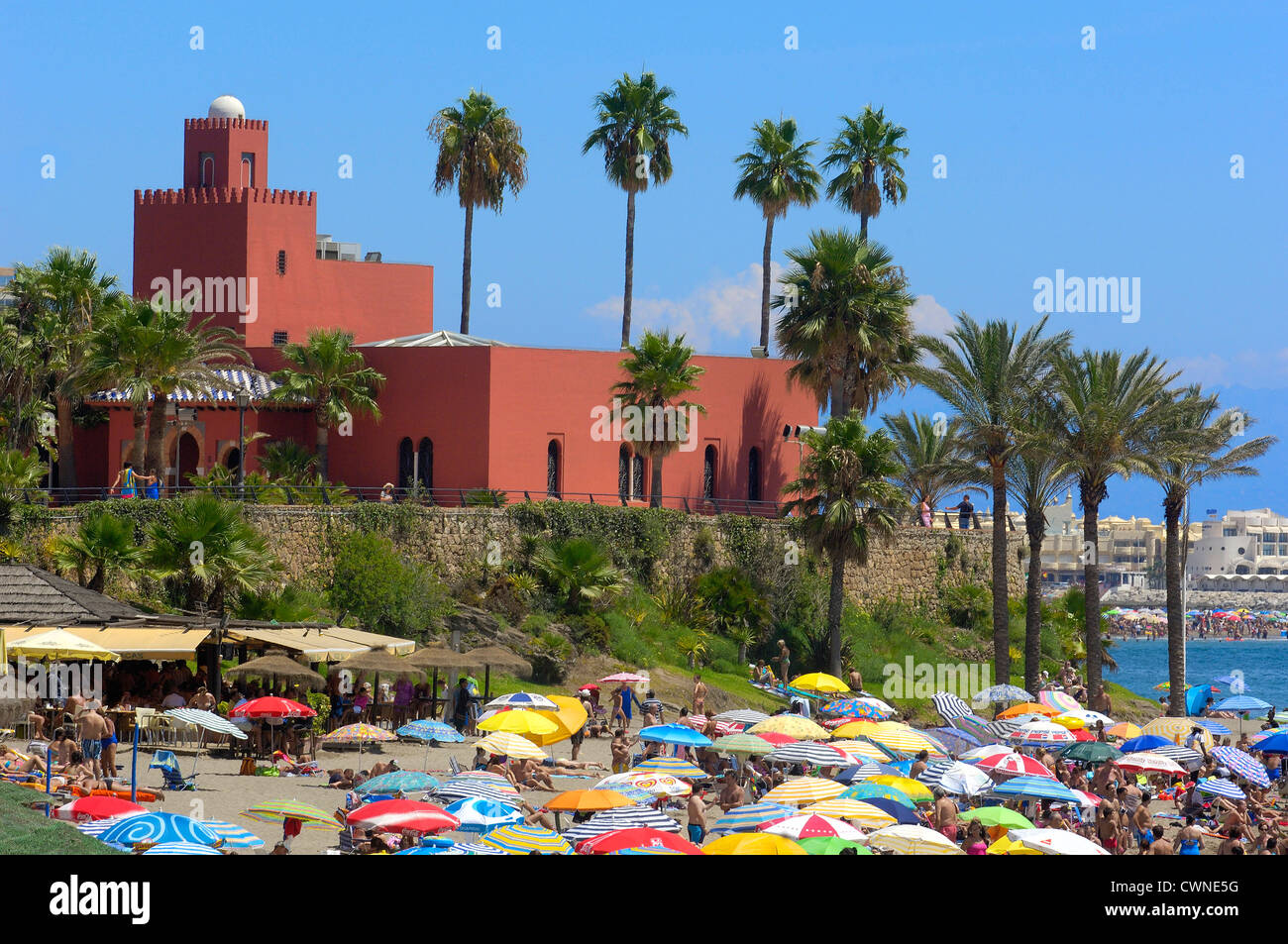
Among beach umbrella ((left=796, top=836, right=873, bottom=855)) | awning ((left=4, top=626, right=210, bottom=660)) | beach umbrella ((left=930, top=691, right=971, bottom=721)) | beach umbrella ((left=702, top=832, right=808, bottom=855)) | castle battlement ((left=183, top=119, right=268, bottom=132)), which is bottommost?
beach umbrella ((left=930, top=691, right=971, bottom=721))

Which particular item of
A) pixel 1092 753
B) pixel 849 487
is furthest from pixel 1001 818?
pixel 849 487

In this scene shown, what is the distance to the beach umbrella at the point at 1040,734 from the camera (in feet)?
86.7

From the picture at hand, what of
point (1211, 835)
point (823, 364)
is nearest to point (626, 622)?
point (823, 364)

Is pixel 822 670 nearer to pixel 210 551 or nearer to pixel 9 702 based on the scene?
pixel 210 551

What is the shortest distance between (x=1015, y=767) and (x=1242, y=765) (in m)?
5.00

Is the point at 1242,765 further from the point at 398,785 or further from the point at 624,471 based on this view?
the point at 624,471

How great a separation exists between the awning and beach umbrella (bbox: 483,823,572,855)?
1014 cm

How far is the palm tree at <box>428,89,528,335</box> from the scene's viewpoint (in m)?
47.7

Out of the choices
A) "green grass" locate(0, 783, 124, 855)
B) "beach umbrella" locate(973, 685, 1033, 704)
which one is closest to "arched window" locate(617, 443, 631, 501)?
"beach umbrella" locate(973, 685, 1033, 704)

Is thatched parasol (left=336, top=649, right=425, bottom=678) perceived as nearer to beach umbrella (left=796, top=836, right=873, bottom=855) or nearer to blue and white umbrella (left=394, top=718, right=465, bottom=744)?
blue and white umbrella (left=394, top=718, right=465, bottom=744)

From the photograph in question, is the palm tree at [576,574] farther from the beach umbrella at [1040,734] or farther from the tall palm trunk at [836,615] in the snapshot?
the beach umbrella at [1040,734]

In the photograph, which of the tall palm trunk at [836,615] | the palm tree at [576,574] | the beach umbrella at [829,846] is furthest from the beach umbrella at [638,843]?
the tall palm trunk at [836,615]

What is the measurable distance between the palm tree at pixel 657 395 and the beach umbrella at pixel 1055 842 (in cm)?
2519
